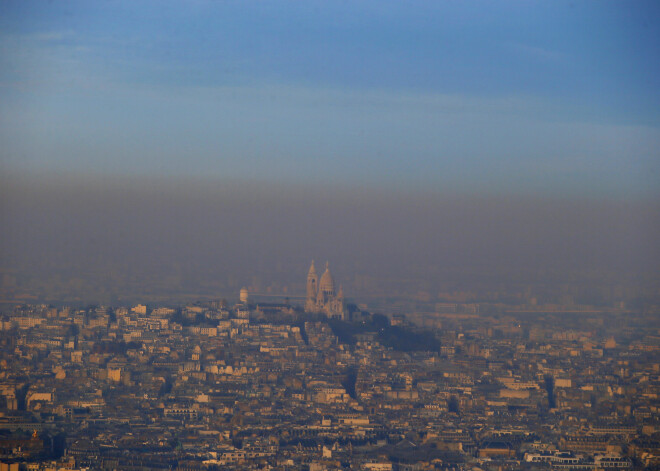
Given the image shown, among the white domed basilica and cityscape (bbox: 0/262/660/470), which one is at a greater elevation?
the white domed basilica

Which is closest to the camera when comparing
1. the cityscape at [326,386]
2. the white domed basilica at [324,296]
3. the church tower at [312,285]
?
the cityscape at [326,386]

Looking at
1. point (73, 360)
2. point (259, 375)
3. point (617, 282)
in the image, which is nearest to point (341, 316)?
point (259, 375)

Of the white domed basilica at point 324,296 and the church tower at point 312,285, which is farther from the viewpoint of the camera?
the white domed basilica at point 324,296

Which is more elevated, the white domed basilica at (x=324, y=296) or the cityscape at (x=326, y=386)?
the white domed basilica at (x=324, y=296)

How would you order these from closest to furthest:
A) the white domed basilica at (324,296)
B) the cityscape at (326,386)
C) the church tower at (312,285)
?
the cityscape at (326,386) → the church tower at (312,285) → the white domed basilica at (324,296)

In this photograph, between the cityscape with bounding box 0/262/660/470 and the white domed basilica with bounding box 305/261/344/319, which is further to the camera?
the white domed basilica with bounding box 305/261/344/319

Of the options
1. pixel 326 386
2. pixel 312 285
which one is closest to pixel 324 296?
pixel 312 285

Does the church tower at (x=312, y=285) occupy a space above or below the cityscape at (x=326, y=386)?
above

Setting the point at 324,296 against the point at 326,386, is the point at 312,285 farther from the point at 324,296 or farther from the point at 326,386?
the point at 326,386

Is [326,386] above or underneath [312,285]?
underneath
